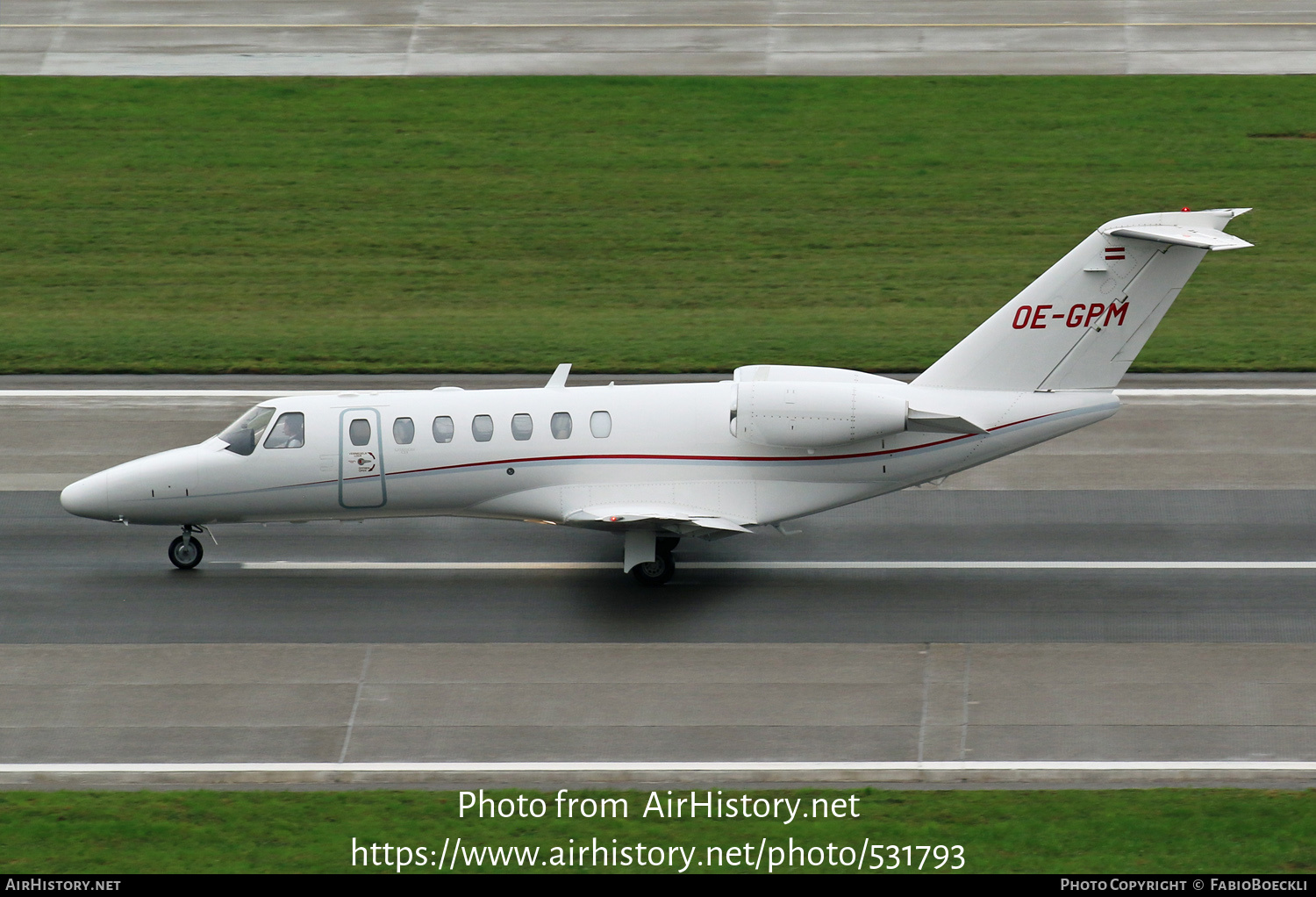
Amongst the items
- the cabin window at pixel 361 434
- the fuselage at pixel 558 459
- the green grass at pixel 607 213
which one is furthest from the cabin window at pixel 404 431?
the green grass at pixel 607 213

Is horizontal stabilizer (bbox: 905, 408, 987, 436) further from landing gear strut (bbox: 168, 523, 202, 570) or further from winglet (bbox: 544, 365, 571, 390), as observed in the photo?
landing gear strut (bbox: 168, 523, 202, 570)

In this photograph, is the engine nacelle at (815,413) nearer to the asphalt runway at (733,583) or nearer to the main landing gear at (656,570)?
the main landing gear at (656,570)

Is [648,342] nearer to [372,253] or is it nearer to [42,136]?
[372,253]

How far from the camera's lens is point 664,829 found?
1878 centimetres

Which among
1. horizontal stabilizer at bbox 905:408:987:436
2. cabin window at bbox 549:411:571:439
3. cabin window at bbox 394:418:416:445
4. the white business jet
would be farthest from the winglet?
horizontal stabilizer at bbox 905:408:987:436

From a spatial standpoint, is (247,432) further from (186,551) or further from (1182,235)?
(1182,235)

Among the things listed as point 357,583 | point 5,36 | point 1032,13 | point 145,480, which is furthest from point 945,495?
point 5,36

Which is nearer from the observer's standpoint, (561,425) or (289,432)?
(561,425)

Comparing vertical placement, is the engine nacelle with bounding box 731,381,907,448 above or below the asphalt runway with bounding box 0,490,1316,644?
above

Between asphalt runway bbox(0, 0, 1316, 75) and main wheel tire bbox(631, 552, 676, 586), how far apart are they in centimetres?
2490

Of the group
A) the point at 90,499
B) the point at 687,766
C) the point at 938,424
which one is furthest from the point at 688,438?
the point at 90,499

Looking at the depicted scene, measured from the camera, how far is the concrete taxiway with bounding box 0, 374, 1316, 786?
20938mm

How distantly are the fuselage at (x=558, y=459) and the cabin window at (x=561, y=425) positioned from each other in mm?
18

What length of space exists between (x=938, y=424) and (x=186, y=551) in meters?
11.4
